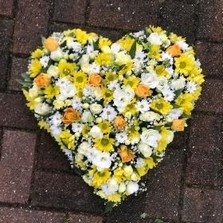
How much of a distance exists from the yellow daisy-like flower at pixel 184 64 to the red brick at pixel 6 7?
619mm

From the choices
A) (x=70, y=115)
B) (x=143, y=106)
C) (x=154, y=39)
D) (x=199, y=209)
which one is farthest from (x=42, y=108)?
(x=199, y=209)

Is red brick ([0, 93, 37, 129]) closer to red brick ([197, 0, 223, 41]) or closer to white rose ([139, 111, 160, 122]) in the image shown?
white rose ([139, 111, 160, 122])

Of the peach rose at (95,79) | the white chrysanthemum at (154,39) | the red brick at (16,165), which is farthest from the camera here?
the red brick at (16,165)

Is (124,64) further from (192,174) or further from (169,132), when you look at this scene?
(192,174)

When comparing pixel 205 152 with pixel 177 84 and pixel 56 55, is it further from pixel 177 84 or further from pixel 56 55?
pixel 56 55

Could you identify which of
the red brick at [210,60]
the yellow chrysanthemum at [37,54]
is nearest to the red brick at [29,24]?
the yellow chrysanthemum at [37,54]

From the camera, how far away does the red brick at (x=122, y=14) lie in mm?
2121

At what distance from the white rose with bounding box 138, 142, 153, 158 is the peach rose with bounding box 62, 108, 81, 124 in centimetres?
21

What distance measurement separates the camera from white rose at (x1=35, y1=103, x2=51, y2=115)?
1.91 meters

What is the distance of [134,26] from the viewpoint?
2129 mm

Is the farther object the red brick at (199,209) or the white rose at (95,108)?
the red brick at (199,209)

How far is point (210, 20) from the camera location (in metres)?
2.15

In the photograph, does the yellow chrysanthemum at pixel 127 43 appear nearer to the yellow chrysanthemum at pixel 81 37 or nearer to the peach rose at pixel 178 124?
the yellow chrysanthemum at pixel 81 37

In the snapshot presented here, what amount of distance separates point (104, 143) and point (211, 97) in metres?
0.47
